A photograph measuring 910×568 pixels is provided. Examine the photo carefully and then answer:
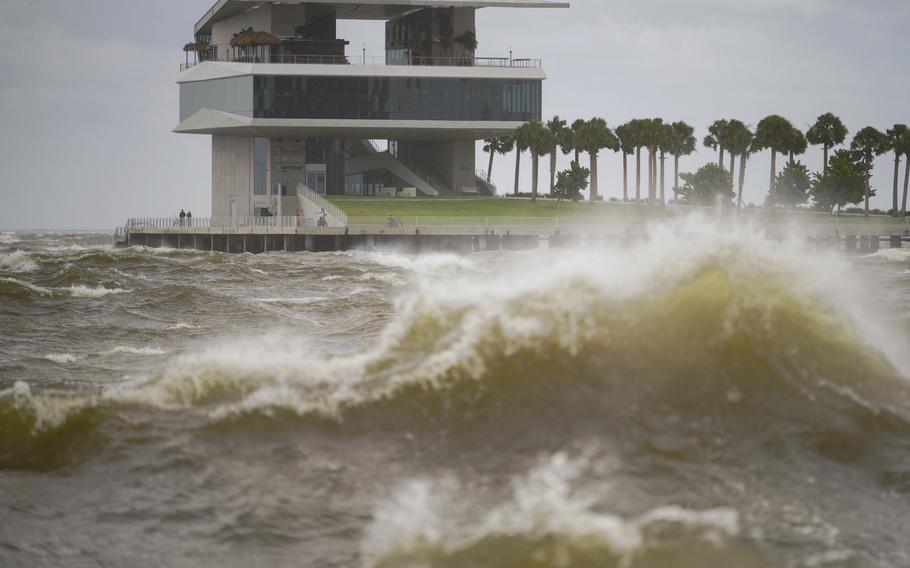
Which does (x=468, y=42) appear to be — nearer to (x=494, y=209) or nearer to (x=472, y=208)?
(x=494, y=209)

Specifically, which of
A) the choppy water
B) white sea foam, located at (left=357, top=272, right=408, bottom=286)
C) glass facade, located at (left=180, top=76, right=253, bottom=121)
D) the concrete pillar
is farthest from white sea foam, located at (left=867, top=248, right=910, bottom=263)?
the choppy water

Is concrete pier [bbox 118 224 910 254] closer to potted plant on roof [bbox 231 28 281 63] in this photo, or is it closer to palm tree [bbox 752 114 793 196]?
potted plant on roof [bbox 231 28 281 63]

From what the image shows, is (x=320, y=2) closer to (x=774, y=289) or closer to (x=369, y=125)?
(x=369, y=125)

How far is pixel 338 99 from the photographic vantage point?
88.0m

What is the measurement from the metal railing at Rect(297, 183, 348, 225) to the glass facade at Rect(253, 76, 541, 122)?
5.38m

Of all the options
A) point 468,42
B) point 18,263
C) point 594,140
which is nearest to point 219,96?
point 468,42

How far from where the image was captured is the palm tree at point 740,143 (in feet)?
341

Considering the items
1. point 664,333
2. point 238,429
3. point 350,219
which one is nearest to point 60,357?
point 238,429

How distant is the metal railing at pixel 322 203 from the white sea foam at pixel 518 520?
5789 centimetres

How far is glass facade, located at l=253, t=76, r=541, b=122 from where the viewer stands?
87625 mm

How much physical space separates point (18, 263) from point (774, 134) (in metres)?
72.6

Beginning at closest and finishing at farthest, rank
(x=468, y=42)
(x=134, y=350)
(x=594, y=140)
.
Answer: (x=134, y=350) → (x=468, y=42) → (x=594, y=140)

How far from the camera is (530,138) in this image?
9175 cm

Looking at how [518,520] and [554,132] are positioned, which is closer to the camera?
[518,520]
